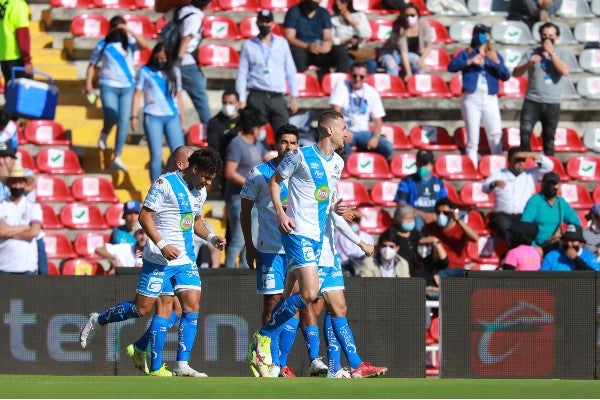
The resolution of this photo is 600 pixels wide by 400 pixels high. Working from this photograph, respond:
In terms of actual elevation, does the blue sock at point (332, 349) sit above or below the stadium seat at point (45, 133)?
below

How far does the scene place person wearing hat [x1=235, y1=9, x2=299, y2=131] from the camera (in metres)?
18.8

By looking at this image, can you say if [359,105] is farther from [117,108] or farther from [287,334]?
[287,334]

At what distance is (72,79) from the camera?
68.8 ft

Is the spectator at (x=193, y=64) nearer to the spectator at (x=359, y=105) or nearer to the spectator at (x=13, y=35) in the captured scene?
the spectator at (x=359, y=105)

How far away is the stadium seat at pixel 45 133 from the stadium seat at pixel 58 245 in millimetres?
1569

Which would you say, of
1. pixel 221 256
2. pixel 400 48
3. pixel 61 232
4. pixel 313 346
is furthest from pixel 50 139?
pixel 313 346

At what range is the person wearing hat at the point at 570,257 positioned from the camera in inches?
656

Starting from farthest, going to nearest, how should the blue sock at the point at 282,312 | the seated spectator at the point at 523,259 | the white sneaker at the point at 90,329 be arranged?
1. the seated spectator at the point at 523,259
2. the white sneaker at the point at 90,329
3. the blue sock at the point at 282,312

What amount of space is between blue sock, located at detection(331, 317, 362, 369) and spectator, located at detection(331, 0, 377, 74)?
888 centimetres

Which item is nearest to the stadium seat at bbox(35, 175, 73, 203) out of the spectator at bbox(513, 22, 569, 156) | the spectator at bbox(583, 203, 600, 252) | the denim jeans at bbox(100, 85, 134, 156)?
the denim jeans at bbox(100, 85, 134, 156)

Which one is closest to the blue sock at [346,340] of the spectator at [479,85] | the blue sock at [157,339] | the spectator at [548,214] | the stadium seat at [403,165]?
the blue sock at [157,339]

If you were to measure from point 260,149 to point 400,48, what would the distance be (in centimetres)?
450

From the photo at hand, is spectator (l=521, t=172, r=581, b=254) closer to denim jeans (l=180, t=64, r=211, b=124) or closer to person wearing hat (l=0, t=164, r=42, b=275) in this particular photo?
denim jeans (l=180, t=64, r=211, b=124)

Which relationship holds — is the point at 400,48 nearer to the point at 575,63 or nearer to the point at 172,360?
the point at 575,63
